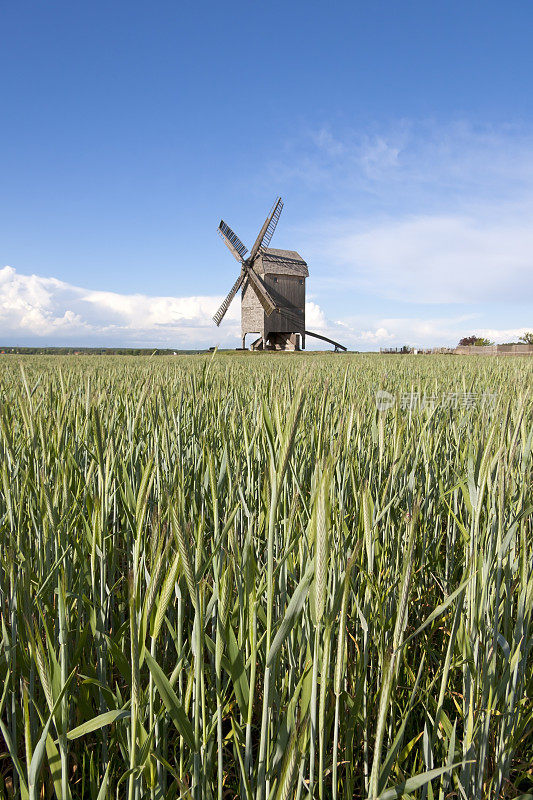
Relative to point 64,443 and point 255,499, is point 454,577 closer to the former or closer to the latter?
point 255,499

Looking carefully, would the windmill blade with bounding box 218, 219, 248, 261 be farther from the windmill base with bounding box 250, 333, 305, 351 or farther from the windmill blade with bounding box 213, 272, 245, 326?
the windmill base with bounding box 250, 333, 305, 351

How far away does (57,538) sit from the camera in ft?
3.09

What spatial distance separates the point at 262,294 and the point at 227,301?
2.87 meters

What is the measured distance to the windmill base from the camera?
2462 centimetres

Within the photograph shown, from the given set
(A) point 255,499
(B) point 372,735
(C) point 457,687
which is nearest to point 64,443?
(A) point 255,499

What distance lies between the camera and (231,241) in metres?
24.0

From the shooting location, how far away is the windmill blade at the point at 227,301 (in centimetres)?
2436

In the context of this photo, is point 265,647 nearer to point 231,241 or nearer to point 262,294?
point 262,294

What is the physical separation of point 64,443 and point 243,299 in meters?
23.9

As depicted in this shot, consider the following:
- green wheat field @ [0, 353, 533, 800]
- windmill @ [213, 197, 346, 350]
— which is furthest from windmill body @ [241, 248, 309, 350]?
green wheat field @ [0, 353, 533, 800]

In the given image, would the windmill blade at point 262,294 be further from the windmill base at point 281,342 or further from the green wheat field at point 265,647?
the green wheat field at point 265,647

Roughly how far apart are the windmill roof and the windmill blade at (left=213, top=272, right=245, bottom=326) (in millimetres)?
1296

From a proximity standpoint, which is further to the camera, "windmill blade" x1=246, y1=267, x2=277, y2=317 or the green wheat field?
"windmill blade" x1=246, y1=267, x2=277, y2=317

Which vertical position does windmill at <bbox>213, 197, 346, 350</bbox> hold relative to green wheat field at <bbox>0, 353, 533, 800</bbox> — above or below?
above
